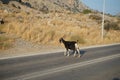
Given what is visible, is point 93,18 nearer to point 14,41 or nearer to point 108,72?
point 14,41

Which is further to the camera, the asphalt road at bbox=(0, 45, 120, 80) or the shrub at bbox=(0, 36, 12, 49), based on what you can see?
the shrub at bbox=(0, 36, 12, 49)

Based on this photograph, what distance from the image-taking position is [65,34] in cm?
3055

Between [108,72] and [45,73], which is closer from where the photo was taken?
[45,73]

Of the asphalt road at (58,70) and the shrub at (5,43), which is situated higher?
the shrub at (5,43)

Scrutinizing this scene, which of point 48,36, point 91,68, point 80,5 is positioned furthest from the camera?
point 80,5

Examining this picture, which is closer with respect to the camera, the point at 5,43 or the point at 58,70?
the point at 58,70

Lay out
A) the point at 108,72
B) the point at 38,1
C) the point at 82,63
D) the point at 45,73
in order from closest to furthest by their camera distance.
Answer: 1. the point at 45,73
2. the point at 108,72
3. the point at 82,63
4. the point at 38,1

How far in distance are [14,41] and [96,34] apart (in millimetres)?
14160

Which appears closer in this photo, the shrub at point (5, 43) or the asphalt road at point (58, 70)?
the asphalt road at point (58, 70)

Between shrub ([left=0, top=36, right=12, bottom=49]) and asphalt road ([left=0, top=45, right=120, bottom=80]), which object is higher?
shrub ([left=0, top=36, right=12, bottom=49])

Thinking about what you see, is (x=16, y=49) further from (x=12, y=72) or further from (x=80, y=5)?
(x=80, y=5)

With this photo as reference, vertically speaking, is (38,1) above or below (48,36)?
above

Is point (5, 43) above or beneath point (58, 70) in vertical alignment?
above

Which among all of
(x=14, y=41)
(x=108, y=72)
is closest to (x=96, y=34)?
(x=14, y=41)
